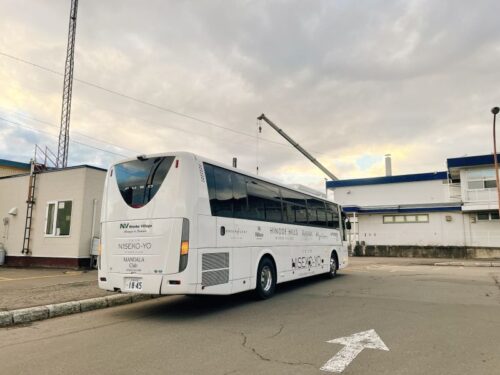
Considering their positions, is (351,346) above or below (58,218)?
below

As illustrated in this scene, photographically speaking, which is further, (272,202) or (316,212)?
(316,212)

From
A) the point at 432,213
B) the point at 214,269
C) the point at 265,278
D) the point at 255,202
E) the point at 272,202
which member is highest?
the point at 432,213

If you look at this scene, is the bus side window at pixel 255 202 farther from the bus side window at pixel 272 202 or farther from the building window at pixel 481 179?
the building window at pixel 481 179

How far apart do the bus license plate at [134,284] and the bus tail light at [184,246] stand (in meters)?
0.98

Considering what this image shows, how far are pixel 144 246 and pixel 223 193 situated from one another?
6.68ft

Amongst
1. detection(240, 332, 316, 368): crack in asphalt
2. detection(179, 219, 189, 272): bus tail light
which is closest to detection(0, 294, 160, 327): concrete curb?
detection(179, 219, 189, 272): bus tail light

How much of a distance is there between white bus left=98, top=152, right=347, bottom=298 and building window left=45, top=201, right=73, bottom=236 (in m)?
8.89

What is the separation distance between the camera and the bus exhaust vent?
7824mm

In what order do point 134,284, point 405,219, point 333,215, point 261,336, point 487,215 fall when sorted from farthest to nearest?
point 405,219
point 487,215
point 333,215
point 134,284
point 261,336

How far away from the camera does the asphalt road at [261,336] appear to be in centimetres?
487

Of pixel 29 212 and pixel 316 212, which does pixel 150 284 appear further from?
pixel 29 212

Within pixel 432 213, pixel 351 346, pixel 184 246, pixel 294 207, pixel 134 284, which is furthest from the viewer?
pixel 432 213

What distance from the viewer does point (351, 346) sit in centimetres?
563

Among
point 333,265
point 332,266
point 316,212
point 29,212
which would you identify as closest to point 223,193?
point 316,212
